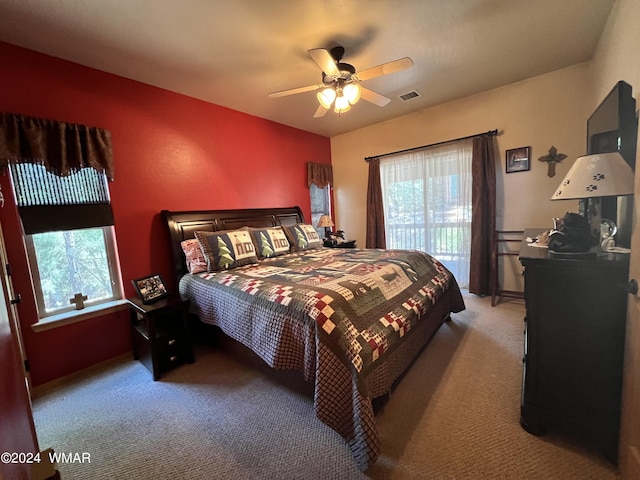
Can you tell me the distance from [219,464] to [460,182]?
390cm

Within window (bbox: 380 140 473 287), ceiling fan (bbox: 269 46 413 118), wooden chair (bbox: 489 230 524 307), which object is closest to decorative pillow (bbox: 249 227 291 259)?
ceiling fan (bbox: 269 46 413 118)

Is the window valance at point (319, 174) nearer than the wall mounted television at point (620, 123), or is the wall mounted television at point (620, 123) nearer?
the wall mounted television at point (620, 123)

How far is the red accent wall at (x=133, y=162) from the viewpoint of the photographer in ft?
6.73

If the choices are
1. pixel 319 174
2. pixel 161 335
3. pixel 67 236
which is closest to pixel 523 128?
pixel 319 174

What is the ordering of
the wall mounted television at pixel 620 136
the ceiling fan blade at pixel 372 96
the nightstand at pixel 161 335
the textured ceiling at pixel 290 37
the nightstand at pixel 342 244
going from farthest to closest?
the nightstand at pixel 342 244
the ceiling fan blade at pixel 372 96
the nightstand at pixel 161 335
the textured ceiling at pixel 290 37
the wall mounted television at pixel 620 136

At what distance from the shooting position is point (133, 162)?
102 inches

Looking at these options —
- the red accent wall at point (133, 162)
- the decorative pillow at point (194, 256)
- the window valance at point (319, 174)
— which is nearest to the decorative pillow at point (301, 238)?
the red accent wall at point (133, 162)

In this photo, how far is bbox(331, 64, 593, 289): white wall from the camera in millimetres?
2939

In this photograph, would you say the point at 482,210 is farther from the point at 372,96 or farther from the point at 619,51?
the point at 372,96

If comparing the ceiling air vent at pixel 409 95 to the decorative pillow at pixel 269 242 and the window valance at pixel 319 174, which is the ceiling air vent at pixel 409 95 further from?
the decorative pillow at pixel 269 242

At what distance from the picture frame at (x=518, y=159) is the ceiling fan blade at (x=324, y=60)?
255cm

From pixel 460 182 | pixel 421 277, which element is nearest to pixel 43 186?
pixel 421 277

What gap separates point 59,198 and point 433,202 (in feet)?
13.9

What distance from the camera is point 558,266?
1.28 meters
